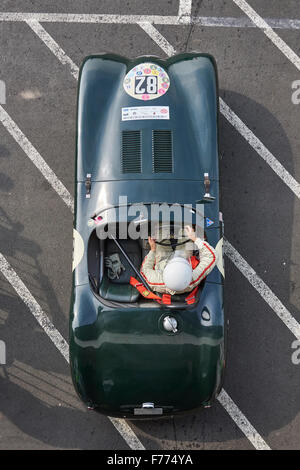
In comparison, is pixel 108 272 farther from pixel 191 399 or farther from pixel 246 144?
pixel 246 144

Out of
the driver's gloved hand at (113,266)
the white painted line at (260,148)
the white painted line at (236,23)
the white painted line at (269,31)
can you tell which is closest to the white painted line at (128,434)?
the driver's gloved hand at (113,266)

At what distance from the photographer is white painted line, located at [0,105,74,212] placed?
17.8 feet

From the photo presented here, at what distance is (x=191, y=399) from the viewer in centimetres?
432

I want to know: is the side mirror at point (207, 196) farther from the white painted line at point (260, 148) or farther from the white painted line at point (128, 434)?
the white painted line at point (128, 434)

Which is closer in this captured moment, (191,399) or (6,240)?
(191,399)

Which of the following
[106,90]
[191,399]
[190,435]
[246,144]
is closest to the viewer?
[191,399]

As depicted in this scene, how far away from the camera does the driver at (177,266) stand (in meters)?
3.91

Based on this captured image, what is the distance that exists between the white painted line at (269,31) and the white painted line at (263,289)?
2.57 meters

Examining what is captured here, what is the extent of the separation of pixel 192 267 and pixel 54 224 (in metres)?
2.00

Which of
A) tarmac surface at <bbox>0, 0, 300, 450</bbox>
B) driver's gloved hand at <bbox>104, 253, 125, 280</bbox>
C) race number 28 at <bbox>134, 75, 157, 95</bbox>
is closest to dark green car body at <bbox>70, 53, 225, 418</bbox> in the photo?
race number 28 at <bbox>134, 75, 157, 95</bbox>

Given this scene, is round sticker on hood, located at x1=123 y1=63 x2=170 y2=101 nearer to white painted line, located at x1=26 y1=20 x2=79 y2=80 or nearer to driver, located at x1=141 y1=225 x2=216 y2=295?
white painted line, located at x1=26 y1=20 x2=79 y2=80

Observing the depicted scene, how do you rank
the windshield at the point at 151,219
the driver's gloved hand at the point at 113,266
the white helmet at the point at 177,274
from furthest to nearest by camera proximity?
1. the driver's gloved hand at the point at 113,266
2. the windshield at the point at 151,219
3. the white helmet at the point at 177,274

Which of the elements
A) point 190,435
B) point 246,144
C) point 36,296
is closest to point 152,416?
point 190,435

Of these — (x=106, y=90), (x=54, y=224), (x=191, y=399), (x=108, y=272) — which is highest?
(x=106, y=90)
